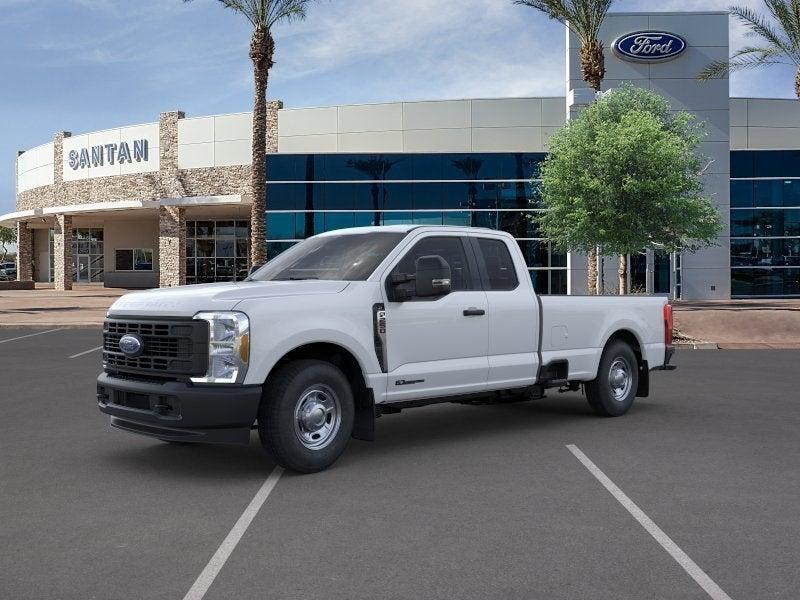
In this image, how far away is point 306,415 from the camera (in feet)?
23.3

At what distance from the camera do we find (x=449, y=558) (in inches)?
195

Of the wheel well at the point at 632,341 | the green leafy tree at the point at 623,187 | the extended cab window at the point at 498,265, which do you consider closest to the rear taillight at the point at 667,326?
the wheel well at the point at 632,341

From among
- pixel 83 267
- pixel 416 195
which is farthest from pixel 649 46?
pixel 83 267

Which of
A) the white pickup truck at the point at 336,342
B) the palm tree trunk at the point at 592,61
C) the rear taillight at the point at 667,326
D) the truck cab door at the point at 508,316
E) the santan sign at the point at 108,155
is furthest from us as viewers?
the santan sign at the point at 108,155

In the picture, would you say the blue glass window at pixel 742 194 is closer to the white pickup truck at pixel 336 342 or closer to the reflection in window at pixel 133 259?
the white pickup truck at pixel 336 342

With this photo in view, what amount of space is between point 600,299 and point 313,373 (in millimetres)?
4262

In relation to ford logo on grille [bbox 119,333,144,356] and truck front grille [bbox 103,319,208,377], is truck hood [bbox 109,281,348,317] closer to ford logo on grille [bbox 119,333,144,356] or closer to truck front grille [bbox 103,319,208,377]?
truck front grille [bbox 103,319,208,377]

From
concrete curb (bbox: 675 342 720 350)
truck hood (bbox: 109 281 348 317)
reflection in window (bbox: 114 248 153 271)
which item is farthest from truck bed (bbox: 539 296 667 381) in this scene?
reflection in window (bbox: 114 248 153 271)

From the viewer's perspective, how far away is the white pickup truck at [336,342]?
6.75 meters

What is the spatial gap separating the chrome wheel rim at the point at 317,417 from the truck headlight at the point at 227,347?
618 millimetres

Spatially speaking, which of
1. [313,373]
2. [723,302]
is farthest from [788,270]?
[313,373]

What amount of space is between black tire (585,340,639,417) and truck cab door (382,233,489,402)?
2.13 meters

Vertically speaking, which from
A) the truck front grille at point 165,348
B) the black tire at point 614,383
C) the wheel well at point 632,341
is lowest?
the black tire at point 614,383

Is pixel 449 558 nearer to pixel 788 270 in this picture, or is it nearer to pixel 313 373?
pixel 313 373
